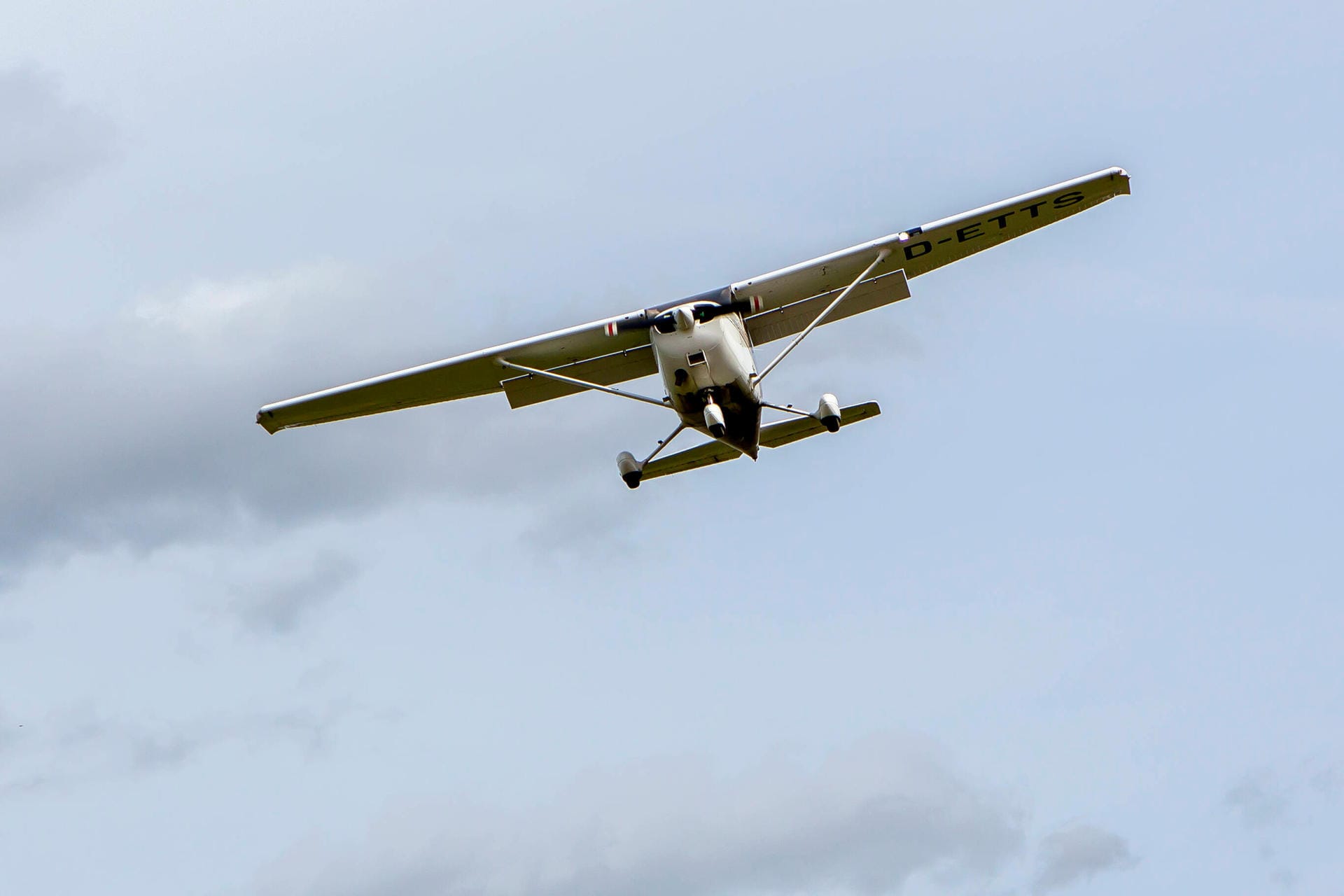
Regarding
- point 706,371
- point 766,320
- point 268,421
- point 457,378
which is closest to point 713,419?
point 706,371

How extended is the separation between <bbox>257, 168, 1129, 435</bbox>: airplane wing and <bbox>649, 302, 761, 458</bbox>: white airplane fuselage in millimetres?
1924

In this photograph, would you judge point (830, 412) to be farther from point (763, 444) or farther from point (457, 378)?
point (457, 378)

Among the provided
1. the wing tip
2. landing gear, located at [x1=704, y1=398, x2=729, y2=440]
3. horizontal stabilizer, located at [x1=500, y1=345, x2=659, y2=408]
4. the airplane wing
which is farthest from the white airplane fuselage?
the wing tip

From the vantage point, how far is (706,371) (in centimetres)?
3047

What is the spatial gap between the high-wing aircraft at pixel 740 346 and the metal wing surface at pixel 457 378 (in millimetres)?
16

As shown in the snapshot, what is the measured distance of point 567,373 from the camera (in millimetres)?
33906

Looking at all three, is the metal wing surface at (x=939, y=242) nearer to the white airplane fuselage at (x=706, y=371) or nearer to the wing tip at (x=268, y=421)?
the white airplane fuselage at (x=706, y=371)

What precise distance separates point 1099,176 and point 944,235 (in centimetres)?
268

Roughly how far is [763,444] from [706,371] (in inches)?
90.9

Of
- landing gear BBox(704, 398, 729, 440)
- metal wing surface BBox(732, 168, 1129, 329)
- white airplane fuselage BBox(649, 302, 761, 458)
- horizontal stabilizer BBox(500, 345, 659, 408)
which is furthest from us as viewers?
horizontal stabilizer BBox(500, 345, 659, 408)

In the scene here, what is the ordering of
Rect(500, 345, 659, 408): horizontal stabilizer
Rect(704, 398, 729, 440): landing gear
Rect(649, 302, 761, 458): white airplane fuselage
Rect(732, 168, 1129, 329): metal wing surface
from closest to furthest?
Rect(704, 398, 729, 440): landing gear → Rect(649, 302, 761, 458): white airplane fuselage → Rect(732, 168, 1129, 329): metal wing surface → Rect(500, 345, 659, 408): horizontal stabilizer

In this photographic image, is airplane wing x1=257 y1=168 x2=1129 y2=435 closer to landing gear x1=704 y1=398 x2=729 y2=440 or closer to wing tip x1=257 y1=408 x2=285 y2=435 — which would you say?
wing tip x1=257 y1=408 x2=285 y2=435

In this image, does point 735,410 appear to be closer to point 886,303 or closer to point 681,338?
point 681,338

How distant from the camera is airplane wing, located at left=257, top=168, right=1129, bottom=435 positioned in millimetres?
33031
